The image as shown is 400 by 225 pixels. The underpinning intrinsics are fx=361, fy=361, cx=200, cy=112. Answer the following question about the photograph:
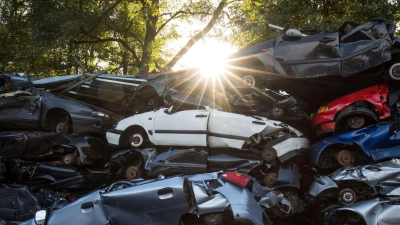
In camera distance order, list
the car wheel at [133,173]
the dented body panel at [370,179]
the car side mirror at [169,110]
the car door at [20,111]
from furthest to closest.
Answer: the car door at [20,111], the car side mirror at [169,110], the car wheel at [133,173], the dented body panel at [370,179]

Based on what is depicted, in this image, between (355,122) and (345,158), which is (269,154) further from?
(355,122)

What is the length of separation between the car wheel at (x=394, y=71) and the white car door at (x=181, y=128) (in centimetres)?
384

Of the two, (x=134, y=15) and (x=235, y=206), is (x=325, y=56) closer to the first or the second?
(x=235, y=206)

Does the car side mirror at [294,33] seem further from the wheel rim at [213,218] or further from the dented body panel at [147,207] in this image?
the wheel rim at [213,218]

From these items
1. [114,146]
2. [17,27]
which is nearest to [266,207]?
[114,146]

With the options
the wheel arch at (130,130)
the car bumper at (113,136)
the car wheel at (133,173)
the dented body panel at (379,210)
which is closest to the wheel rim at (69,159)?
the car bumper at (113,136)

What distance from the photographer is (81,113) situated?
8.90 m

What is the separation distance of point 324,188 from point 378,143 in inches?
63.8

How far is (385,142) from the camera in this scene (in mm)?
6789

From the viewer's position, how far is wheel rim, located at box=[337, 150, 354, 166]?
23.7ft

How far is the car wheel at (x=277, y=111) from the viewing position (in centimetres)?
806

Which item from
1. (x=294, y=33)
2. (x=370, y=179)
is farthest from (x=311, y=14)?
(x=370, y=179)

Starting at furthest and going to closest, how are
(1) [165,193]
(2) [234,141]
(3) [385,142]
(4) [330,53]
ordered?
(4) [330,53] → (2) [234,141] → (3) [385,142] → (1) [165,193]

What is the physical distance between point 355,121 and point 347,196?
2.15 m
